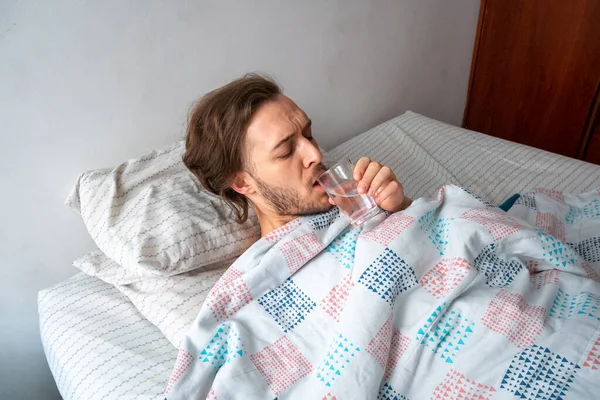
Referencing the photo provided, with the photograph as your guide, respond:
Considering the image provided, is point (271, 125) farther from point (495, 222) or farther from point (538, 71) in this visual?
point (538, 71)

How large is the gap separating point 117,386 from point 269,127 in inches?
26.8

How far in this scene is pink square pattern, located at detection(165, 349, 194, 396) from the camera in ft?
2.78

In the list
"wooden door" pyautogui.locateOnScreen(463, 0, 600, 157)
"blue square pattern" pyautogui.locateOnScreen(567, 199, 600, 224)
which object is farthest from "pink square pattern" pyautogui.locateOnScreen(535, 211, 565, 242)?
"wooden door" pyautogui.locateOnScreen(463, 0, 600, 157)

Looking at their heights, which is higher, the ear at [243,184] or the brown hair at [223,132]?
the brown hair at [223,132]

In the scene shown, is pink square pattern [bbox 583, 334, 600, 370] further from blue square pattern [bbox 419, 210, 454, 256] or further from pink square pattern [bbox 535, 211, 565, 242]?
pink square pattern [bbox 535, 211, 565, 242]

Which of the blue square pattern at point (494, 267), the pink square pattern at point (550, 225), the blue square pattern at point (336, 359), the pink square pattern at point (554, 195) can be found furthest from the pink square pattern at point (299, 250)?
the pink square pattern at point (554, 195)

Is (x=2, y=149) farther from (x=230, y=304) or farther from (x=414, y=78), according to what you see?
(x=414, y=78)

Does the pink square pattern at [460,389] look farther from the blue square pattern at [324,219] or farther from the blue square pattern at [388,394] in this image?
the blue square pattern at [324,219]

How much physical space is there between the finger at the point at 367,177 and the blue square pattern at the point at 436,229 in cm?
14

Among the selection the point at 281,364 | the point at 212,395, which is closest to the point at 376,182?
the point at 281,364

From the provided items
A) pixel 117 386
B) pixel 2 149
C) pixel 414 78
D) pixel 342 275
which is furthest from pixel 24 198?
pixel 414 78

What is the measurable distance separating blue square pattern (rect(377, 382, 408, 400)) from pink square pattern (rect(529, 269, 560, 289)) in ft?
1.28

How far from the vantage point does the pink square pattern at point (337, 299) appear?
0.94m

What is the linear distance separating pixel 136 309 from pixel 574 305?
3.28 ft
